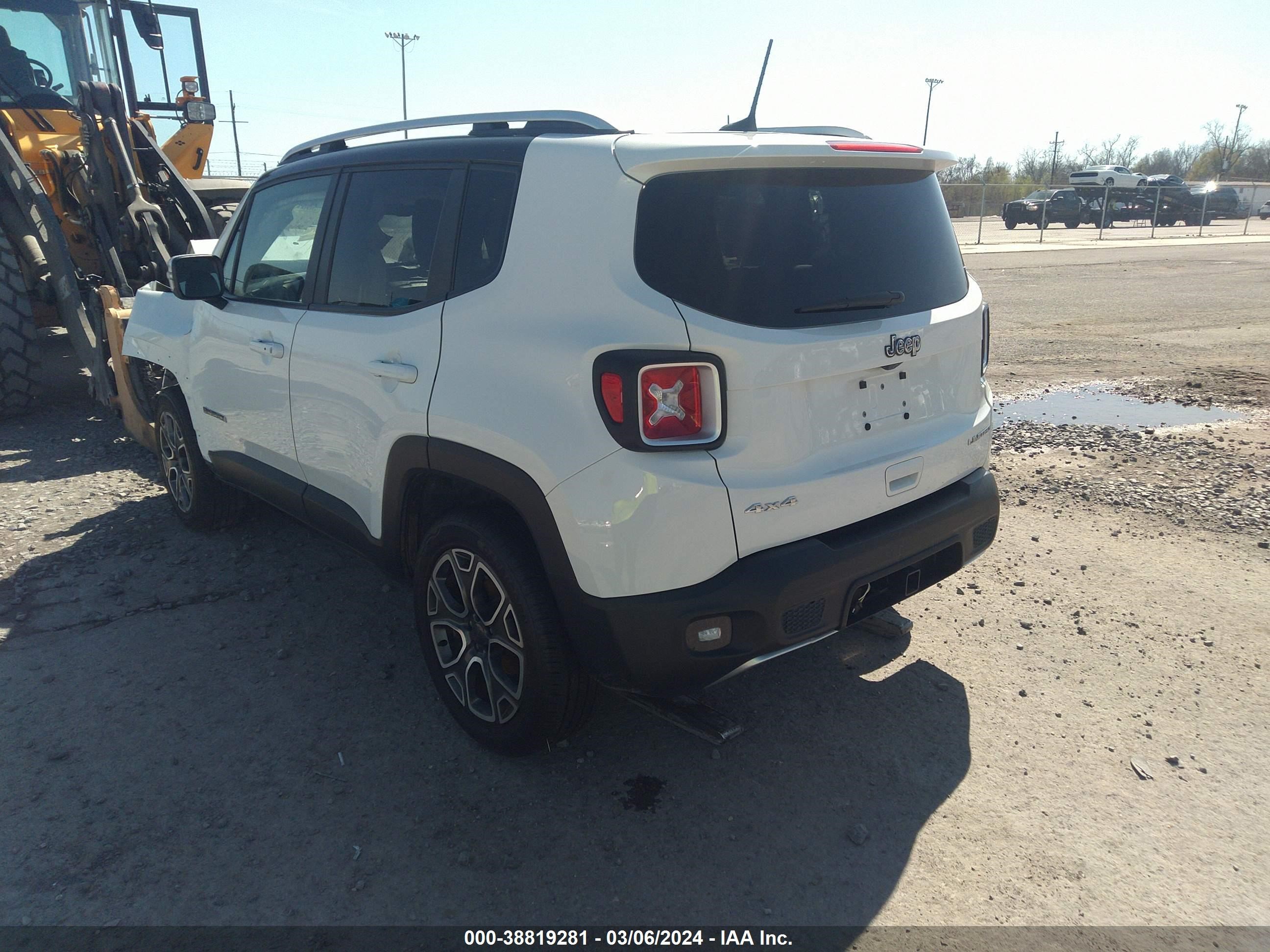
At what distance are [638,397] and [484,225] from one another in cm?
97

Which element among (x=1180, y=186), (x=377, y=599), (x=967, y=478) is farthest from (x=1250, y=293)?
(x=1180, y=186)

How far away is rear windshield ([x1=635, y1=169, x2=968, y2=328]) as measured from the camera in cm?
252

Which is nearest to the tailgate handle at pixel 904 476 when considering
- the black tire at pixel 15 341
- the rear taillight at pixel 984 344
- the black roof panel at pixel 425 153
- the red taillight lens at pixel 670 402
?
the rear taillight at pixel 984 344

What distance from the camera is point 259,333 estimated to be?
13.2ft

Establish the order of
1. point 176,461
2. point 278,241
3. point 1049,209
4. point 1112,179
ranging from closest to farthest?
point 278,241, point 176,461, point 1049,209, point 1112,179

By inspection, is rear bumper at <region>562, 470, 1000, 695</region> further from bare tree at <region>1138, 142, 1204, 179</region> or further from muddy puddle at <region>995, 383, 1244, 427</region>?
bare tree at <region>1138, 142, 1204, 179</region>

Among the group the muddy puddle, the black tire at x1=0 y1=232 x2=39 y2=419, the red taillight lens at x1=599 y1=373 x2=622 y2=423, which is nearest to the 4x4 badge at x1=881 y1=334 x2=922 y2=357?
the red taillight lens at x1=599 y1=373 x2=622 y2=423

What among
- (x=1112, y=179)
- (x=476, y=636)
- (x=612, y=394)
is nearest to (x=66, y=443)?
(x=476, y=636)

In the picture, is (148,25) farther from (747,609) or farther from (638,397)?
(747,609)

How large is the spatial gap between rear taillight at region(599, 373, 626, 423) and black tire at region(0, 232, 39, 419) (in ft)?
22.9

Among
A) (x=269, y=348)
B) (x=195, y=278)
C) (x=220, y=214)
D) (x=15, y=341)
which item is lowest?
(x=15, y=341)

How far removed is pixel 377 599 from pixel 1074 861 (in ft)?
10.4

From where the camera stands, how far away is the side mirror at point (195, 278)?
169 inches

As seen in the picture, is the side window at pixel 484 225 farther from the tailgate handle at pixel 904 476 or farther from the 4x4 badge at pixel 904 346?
the tailgate handle at pixel 904 476
